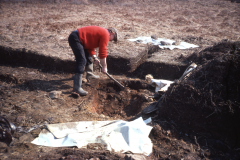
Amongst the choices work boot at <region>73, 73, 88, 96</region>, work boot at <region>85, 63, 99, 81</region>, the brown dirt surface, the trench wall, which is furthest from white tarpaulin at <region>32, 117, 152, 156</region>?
the trench wall

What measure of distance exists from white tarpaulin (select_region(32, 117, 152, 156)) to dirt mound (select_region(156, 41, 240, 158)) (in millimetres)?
508

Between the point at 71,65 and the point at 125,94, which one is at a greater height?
the point at 71,65

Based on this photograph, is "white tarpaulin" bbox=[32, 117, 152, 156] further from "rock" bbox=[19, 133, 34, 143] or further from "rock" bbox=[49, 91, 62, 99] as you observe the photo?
"rock" bbox=[49, 91, 62, 99]

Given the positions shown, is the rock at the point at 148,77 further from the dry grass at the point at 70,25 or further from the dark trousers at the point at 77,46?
the dark trousers at the point at 77,46

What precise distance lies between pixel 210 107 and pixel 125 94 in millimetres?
1909

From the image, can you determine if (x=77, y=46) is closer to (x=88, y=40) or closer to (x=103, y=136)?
(x=88, y=40)

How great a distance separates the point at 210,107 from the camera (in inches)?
94.6

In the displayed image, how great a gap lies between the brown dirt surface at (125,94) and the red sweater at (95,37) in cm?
103

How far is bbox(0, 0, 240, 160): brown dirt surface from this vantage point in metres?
2.27

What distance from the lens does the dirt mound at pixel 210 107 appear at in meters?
2.35

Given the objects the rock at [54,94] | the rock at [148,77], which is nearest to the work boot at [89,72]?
the rock at [54,94]

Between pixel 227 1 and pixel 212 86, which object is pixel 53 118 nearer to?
pixel 212 86

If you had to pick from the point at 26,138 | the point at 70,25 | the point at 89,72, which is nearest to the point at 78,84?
the point at 89,72

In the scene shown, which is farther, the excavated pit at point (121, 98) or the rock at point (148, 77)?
the rock at point (148, 77)
